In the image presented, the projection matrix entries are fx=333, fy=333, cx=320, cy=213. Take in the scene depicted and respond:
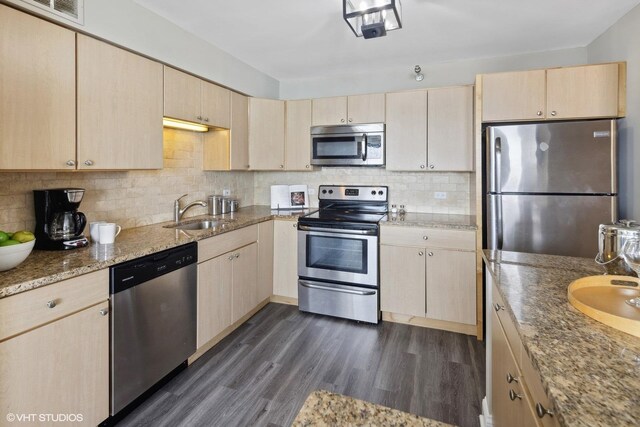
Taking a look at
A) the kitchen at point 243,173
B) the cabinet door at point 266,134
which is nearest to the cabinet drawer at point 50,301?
the kitchen at point 243,173

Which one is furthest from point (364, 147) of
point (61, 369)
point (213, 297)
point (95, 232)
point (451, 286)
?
point (61, 369)

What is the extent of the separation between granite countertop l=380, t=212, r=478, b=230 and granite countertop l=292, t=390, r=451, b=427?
2.22 m

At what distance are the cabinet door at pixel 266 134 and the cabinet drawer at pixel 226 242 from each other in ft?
2.71

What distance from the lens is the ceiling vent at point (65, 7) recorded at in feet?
5.50

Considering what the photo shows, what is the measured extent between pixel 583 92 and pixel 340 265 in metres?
2.33

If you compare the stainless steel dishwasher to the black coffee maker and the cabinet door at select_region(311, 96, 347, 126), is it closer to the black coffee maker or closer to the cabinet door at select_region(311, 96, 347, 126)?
the black coffee maker

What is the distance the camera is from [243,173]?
13.0 feet

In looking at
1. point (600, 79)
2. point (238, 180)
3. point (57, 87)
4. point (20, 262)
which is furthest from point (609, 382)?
point (238, 180)

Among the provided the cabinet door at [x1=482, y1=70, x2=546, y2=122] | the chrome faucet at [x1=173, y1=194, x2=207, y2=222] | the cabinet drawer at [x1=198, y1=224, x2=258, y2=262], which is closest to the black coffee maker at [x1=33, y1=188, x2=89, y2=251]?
the cabinet drawer at [x1=198, y1=224, x2=258, y2=262]

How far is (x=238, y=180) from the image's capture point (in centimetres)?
387

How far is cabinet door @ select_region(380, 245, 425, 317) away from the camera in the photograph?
2.93m

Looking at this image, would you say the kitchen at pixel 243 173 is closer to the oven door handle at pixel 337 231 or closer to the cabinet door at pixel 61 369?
the oven door handle at pixel 337 231

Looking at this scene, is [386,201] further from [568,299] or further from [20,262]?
[20,262]

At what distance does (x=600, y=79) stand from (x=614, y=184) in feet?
2.58
